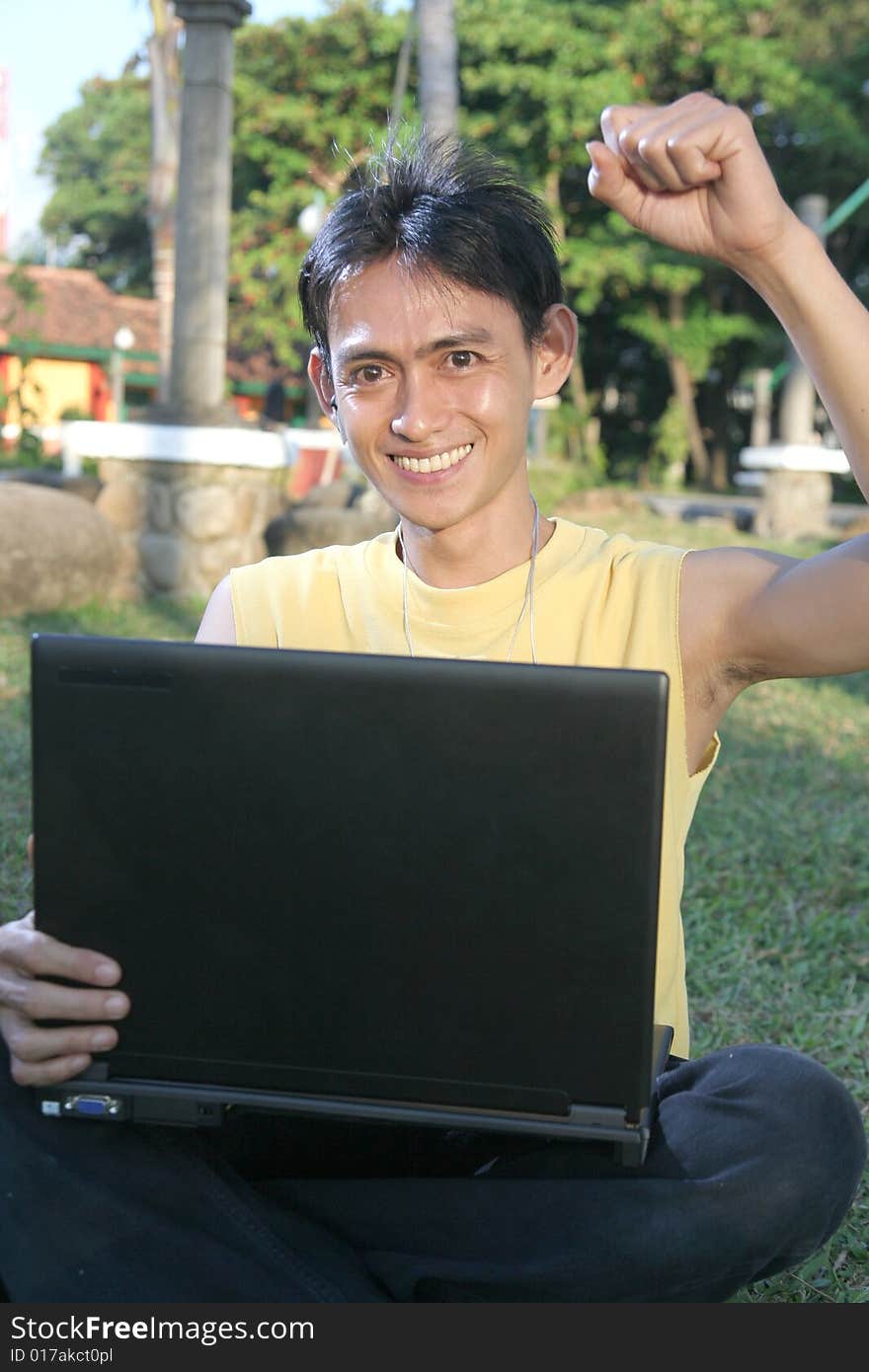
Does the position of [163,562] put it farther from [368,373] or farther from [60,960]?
[60,960]

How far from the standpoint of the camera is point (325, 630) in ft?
6.09

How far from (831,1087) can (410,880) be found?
0.55 metres

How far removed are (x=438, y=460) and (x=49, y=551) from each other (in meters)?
4.68

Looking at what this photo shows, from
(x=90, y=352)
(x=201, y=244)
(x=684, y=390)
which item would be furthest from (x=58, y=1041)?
(x=90, y=352)

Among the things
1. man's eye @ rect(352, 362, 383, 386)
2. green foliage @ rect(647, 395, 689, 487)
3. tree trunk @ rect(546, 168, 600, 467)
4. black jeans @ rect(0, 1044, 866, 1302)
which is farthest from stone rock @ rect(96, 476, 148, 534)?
green foliage @ rect(647, 395, 689, 487)

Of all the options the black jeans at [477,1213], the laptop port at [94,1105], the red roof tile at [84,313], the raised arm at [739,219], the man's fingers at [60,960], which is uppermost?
the red roof tile at [84,313]

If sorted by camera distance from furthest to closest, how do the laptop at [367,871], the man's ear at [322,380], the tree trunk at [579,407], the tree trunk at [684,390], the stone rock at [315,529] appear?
the tree trunk at [684,390] → the tree trunk at [579,407] → the stone rock at [315,529] → the man's ear at [322,380] → the laptop at [367,871]

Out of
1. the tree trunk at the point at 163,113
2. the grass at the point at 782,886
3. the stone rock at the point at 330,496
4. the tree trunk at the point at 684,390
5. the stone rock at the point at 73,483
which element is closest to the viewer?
the grass at the point at 782,886

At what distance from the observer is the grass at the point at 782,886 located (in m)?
2.55

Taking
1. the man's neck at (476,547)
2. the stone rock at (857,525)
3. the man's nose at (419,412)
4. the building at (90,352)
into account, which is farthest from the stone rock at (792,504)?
the building at (90,352)

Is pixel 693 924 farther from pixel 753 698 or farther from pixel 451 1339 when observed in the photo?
pixel 753 698

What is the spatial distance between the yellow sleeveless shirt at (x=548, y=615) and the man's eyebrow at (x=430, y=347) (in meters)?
0.24

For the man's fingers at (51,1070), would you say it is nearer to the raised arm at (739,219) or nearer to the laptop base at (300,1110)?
the laptop base at (300,1110)

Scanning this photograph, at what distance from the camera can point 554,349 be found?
6.17ft
